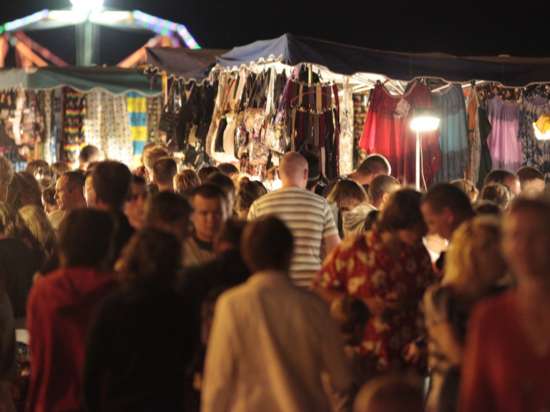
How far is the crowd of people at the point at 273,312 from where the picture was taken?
4094mm

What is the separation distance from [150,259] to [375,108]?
914 centimetres

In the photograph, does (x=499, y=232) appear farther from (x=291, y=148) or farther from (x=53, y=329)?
(x=291, y=148)

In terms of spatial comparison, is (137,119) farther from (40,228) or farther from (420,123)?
(40,228)

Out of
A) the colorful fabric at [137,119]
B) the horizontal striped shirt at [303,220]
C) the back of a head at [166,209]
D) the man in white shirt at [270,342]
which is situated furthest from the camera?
the colorful fabric at [137,119]

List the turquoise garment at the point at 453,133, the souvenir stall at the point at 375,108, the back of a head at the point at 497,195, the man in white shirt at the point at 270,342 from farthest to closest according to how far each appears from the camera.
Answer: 1. the turquoise garment at the point at 453,133
2. the souvenir stall at the point at 375,108
3. the back of a head at the point at 497,195
4. the man in white shirt at the point at 270,342

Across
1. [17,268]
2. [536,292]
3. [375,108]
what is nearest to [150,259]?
[536,292]

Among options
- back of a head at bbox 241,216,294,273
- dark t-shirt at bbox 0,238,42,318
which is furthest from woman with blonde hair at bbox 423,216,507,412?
dark t-shirt at bbox 0,238,42,318

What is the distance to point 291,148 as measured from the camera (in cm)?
1191

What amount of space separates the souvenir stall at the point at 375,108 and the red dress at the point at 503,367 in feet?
23.0

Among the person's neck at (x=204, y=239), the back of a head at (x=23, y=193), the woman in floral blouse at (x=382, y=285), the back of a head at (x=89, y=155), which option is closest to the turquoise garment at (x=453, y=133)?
the back of a head at (x=89, y=155)

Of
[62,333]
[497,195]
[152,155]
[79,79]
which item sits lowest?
[62,333]

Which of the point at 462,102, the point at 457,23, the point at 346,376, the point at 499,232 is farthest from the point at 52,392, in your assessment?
the point at 457,23

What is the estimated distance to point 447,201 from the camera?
21.0 ft

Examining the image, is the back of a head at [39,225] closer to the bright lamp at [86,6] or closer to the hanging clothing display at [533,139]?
the hanging clothing display at [533,139]
